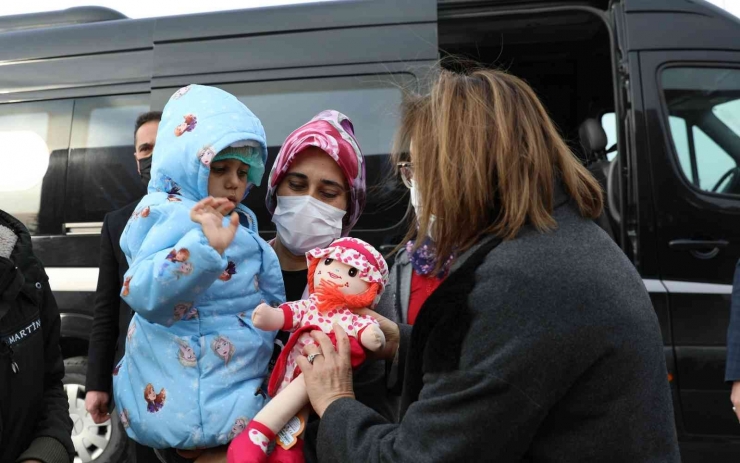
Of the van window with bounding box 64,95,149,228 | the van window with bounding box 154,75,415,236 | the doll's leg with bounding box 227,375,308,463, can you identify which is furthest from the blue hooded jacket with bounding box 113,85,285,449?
the van window with bounding box 64,95,149,228

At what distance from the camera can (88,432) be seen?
398cm

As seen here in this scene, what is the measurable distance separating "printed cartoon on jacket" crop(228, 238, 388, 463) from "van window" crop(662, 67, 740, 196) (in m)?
2.32

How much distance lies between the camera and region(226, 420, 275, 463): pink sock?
1.55 meters

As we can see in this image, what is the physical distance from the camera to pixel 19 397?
5.26 ft

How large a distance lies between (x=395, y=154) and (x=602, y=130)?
289 cm

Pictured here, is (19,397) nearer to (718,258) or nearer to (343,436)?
(343,436)

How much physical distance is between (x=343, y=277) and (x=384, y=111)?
194 cm

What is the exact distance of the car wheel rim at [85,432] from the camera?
3.96 meters

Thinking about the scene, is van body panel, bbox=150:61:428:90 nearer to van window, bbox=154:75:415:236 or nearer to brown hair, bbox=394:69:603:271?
van window, bbox=154:75:415:236

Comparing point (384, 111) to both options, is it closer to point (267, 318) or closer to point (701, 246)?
point (701, 246)

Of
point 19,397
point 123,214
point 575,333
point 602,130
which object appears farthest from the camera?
point 602,130

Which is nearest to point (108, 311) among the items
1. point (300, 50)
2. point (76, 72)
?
point (300, 50)

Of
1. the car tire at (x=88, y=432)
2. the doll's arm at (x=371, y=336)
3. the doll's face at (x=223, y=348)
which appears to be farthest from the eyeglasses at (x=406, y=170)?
the car tire at (x=88, y=432)

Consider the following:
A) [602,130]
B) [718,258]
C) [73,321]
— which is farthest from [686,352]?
[73,321]
